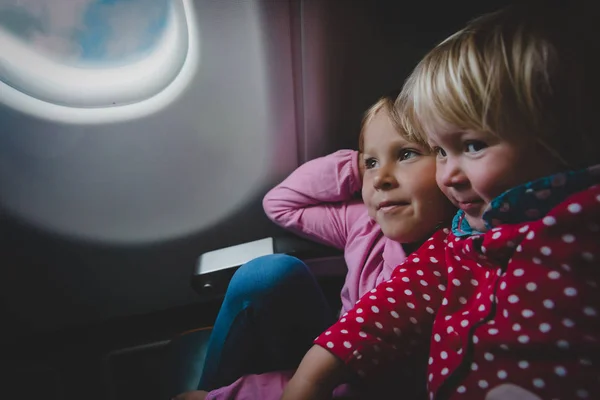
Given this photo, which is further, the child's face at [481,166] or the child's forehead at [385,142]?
the child's forehead at [385,142]

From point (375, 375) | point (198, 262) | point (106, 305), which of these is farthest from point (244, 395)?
point (106, 305)

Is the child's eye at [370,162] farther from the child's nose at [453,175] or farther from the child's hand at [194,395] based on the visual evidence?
the child's hand at [194,395]

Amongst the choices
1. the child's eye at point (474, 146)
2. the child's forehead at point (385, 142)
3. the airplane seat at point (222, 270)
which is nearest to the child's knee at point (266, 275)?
the airplane seat at point (222, 270)

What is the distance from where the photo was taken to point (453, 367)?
20.4 inches

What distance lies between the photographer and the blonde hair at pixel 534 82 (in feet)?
1.51

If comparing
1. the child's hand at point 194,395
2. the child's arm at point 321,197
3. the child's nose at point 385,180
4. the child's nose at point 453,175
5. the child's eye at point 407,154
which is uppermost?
the child's nose at point 453,175

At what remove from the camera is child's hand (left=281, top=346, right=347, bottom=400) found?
0.56 m

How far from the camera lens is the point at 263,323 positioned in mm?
710

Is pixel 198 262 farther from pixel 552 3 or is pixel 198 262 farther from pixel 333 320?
pixel 552 3

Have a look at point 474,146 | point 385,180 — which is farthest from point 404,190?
point 474,146

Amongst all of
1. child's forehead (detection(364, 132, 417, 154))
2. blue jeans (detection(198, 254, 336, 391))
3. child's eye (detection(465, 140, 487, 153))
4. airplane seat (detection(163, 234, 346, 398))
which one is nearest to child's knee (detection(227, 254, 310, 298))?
blue jeans (detection(198, 254, 336, 391))

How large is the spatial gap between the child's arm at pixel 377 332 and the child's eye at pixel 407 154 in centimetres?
16

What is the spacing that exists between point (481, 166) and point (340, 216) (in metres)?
0.39

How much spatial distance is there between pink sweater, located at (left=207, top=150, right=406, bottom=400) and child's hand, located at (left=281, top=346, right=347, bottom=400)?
0.51ft
